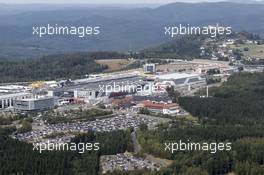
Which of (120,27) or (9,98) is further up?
(9,98)

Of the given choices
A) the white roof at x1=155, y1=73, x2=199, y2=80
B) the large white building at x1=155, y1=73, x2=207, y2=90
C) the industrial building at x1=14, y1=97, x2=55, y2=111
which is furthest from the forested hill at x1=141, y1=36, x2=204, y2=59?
the industrial building at x1=14, y1=97, x2=55, y2=111

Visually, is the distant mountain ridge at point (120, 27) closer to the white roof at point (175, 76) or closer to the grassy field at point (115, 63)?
the grassy field at point (115, 63)

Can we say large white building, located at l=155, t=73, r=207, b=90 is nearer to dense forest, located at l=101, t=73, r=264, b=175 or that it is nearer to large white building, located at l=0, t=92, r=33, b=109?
dense forest, located at l=101, t=73, r=264, b=175

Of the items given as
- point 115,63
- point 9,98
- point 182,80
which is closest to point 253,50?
point 115,63

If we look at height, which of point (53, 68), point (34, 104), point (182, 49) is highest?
point (34, 104)

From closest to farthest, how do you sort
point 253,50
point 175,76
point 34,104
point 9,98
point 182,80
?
point 34,104, point 9,98, point 182,80, point 175,76, point 253,50

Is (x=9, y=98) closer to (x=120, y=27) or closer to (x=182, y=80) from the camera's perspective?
(x=182, y=80)

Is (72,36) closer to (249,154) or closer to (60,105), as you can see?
(60,105)
